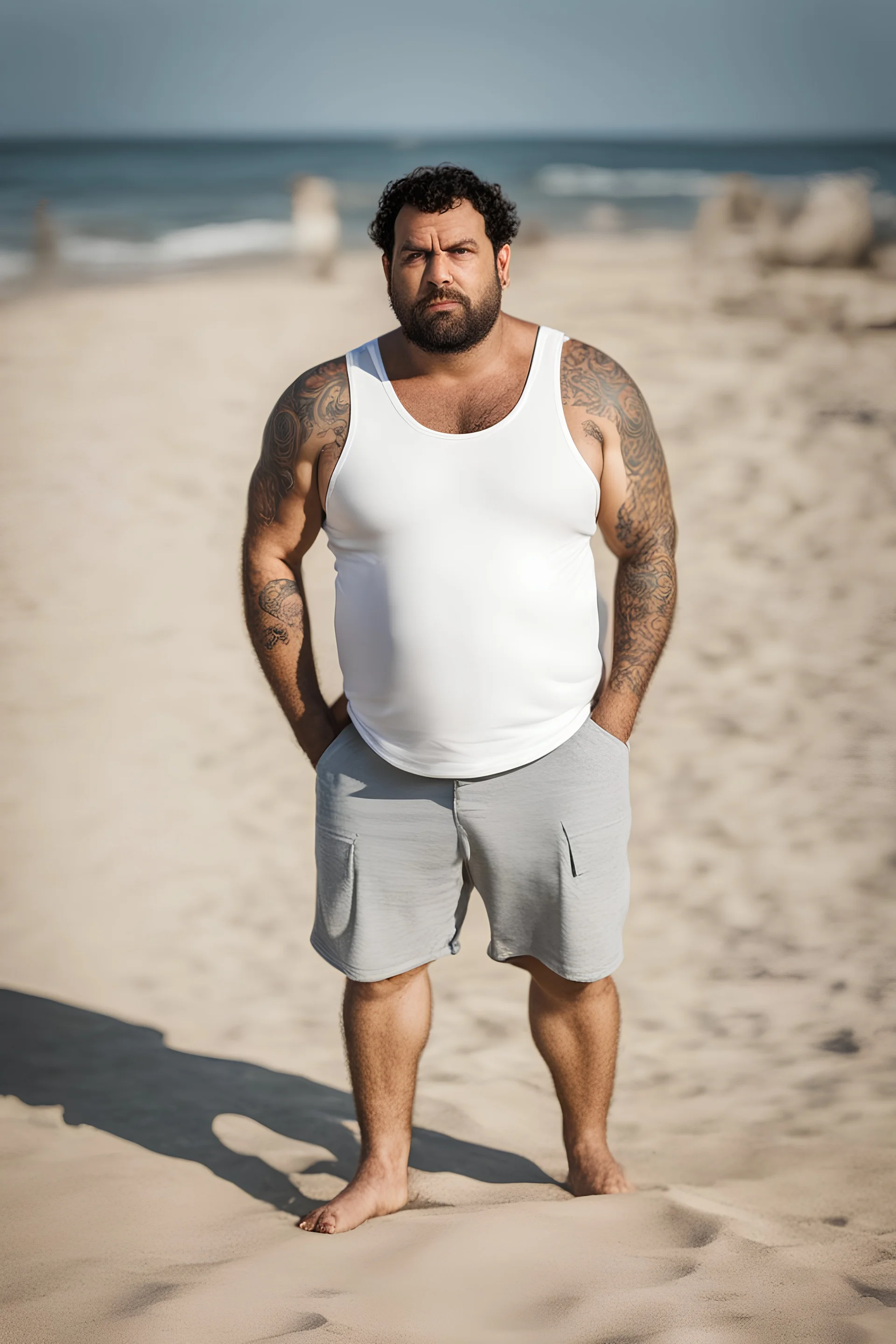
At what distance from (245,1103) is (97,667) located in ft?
10.0

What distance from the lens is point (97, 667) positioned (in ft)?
18.6

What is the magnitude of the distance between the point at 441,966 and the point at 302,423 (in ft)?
7.61

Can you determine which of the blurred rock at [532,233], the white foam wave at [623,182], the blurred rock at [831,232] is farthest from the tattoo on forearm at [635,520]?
the white foam wave at [623,182]

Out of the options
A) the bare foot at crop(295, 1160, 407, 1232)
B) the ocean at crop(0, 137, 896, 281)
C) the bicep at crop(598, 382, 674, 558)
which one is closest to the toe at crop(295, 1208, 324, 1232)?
the bare foot at crop(295, 1160, 407, 1232)

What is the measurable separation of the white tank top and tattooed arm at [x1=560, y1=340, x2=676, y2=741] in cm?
7

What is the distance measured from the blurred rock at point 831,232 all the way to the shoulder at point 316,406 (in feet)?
35.9

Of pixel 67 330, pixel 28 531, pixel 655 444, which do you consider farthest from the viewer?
pixel 67 330

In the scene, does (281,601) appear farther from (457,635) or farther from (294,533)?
(457,635)

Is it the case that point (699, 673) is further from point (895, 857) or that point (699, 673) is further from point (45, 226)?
point (45, 226)

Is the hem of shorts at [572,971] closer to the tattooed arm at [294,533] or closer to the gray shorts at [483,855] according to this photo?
the gray shorts at [483,855]

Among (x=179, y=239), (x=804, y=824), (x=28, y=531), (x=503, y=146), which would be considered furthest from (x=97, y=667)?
(x=503, y=146)

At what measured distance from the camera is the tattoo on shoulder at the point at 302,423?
2.19m

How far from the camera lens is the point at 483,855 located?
2322 millimetres

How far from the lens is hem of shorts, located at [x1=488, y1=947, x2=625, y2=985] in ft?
7.72
